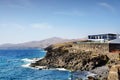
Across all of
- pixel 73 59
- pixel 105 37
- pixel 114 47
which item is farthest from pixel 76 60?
pixel 105 37

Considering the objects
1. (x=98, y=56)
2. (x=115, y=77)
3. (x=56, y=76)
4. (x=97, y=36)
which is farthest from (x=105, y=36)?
(x=115, y=77)

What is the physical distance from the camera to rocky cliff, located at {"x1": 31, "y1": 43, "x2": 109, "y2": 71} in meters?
76.9

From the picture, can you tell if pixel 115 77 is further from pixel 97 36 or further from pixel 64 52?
pixel 97 36

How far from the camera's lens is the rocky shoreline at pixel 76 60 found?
75.6 meters

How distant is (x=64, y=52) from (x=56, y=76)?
28.1m

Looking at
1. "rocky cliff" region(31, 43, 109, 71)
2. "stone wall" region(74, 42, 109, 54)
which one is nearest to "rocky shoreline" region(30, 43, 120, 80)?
"rocky cliff" region(31, 43, 109, 71)

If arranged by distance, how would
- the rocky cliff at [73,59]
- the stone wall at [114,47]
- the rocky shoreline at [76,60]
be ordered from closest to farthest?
the rocky shoreline at [76,60] < the rocky cliff at [73,59] < the stone wall at [114,47]

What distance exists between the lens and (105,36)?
10606 centimetres

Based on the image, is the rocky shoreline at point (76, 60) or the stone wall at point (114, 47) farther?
the stone wall at point (114, 47)

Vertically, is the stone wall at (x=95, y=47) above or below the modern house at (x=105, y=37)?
below

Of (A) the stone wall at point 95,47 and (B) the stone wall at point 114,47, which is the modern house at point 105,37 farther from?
(B) the stone wall at point 114,47

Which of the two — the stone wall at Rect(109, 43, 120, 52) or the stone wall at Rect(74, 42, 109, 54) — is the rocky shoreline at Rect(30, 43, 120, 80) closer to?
the stone wall at Rect(74, 42, 109, 54)

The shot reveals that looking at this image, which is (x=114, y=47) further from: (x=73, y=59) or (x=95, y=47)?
(x=73, y=59)

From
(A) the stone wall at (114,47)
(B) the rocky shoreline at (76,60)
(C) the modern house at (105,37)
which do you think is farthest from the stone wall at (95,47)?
(C) the modern house at (105,37)
